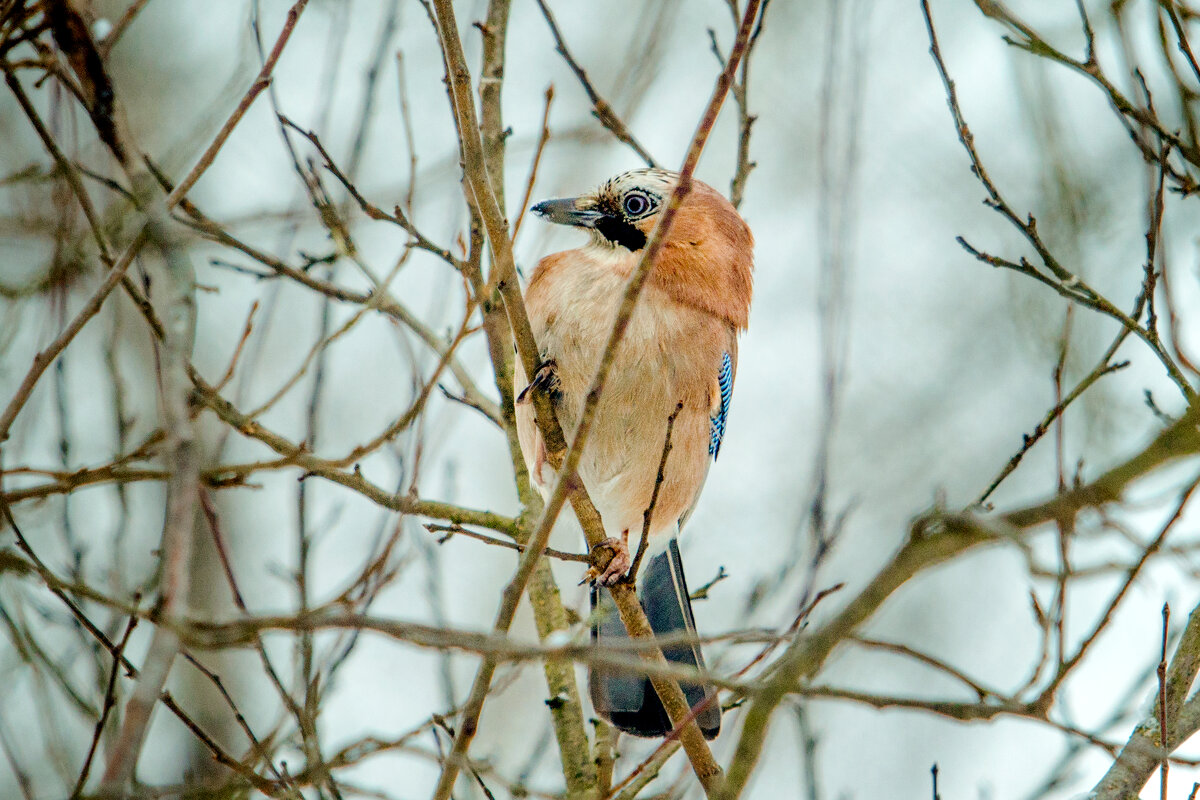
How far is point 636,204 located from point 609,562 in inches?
67.6

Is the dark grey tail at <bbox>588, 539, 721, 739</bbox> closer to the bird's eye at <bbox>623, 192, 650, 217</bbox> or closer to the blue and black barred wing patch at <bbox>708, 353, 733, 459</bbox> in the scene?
the blue and black barred wing patch at <bbox>708, 353, 733, 459</bbox>

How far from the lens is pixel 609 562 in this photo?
12.2 ft

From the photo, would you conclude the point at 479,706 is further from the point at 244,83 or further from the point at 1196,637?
the point at 244,83

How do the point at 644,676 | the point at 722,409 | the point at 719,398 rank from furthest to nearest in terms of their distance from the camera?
the point at 722,409
the point at 719,398
the point at 644,676

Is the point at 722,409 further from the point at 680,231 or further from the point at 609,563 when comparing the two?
the point at 609,563

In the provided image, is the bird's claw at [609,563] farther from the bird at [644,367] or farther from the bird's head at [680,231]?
the bird's head at [680,231]

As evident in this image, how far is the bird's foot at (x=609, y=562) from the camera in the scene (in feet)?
11.8

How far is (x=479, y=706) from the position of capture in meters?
2.63

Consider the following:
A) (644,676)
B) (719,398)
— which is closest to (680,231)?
(719,398)

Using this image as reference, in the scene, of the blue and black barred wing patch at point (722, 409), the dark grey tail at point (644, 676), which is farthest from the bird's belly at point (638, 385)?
the dark grey tail at point (644, 676)

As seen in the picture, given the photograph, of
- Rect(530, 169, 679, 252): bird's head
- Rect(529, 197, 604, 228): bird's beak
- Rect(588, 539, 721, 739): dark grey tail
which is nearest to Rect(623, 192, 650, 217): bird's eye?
Rect(530, 169, 679, 252): bird's head

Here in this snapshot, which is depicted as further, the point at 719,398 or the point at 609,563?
the point at 719,398

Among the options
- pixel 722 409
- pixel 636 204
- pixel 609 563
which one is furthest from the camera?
pixel 722 409

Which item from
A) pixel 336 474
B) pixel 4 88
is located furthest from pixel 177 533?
pixel 4 88
